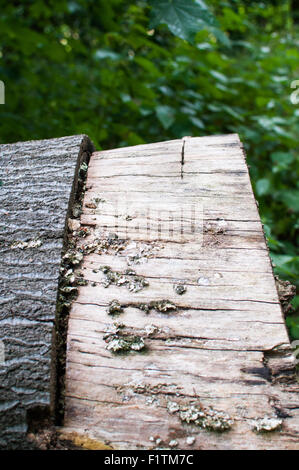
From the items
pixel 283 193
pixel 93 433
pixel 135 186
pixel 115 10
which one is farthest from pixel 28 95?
pixel 93 433

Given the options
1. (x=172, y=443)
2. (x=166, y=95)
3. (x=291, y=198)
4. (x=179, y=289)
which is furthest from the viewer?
(x=166, y=95)

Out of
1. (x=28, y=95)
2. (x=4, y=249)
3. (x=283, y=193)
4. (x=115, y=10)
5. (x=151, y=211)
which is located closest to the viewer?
(x=4, y=249)

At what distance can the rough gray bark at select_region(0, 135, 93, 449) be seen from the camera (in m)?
0.97

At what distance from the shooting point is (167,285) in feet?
4.00

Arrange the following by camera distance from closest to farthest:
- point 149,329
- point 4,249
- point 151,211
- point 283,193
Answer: point 149,329 < point 4,249 < point 151,211 < point 283,193

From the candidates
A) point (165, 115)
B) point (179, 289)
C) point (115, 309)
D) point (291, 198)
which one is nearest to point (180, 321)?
point (179, 289)

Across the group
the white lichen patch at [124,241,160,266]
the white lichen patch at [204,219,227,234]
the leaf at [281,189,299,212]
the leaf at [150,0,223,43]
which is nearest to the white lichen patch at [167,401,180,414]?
the white lichen patch at [124,241,160,266]

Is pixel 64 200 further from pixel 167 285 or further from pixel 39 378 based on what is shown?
pixel 39 378

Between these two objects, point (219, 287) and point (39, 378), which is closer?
point (39, 378)

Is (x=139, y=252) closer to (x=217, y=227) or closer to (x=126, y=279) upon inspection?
(x=126, y=279)

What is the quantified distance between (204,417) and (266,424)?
0.56 ft

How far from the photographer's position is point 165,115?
114 inches

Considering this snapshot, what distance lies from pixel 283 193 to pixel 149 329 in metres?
2.43

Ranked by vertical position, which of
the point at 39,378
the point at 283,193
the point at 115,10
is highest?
the point at 115,10
